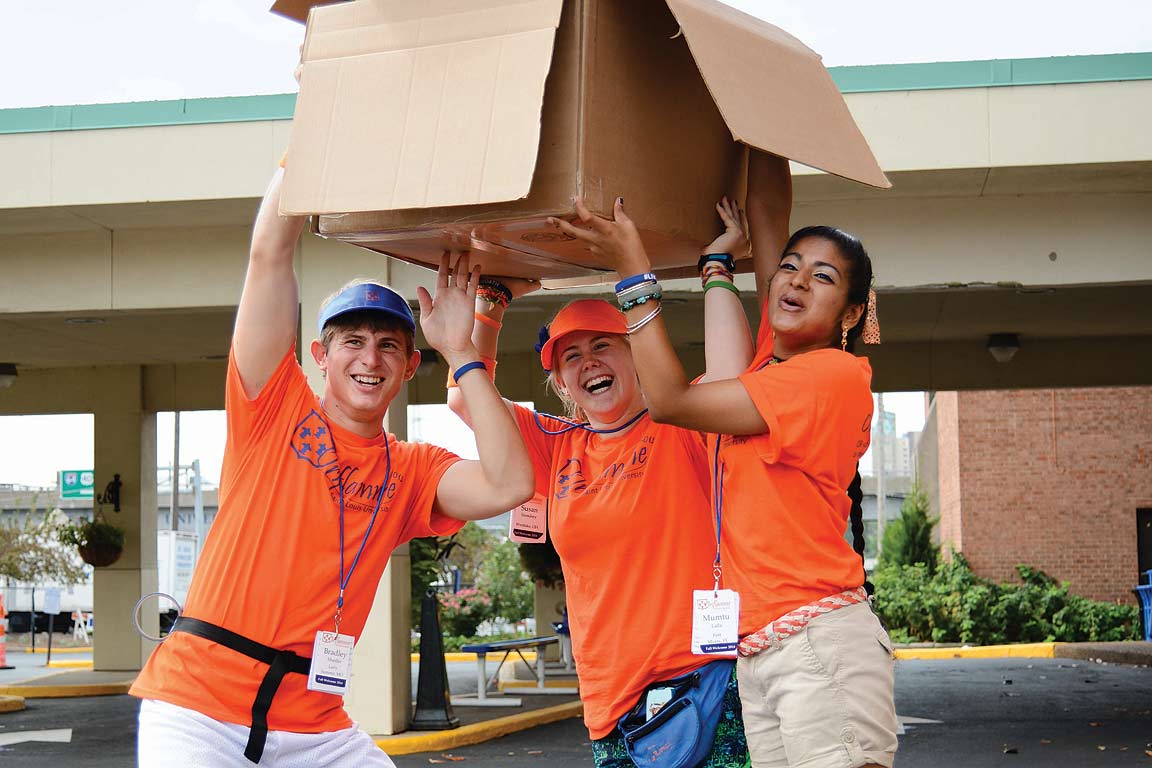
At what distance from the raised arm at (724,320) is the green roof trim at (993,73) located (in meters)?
6.38

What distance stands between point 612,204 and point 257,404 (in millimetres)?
1080

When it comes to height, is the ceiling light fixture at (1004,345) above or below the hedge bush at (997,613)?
above

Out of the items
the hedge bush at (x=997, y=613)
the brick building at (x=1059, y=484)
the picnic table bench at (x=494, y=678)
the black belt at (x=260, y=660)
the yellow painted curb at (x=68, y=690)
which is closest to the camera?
the black belt at (x=260, y=660)

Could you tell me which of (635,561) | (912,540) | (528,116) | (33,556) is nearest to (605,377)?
(635,561)

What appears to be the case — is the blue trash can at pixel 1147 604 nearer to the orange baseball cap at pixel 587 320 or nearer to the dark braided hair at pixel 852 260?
the orange baseball cap at pixel 587 320

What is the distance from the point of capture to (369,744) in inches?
128

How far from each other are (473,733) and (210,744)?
809 cm

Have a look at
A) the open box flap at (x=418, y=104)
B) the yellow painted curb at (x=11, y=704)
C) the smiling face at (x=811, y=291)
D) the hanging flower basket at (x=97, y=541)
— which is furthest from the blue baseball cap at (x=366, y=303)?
the hanging flower basket at (x=97, y=541)

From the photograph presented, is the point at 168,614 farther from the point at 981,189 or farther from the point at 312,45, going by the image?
the point at 312,45

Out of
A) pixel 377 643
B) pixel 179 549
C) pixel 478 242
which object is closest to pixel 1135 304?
pixel 377 643

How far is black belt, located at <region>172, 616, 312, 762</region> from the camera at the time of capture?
2939mm

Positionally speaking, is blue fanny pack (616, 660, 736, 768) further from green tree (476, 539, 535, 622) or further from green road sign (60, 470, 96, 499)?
green road sign (60, 470, 96, 499)

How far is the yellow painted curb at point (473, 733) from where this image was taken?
991 centimetres

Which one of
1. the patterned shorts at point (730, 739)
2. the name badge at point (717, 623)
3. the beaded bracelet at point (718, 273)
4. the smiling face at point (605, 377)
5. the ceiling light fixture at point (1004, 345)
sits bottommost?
the patterned shorts at point (730, 739)
